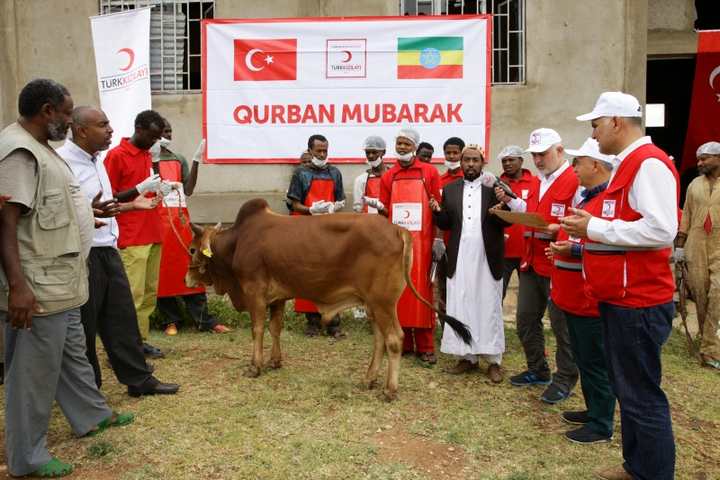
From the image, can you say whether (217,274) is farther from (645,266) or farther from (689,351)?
(689,351)

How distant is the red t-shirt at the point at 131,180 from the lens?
573cm

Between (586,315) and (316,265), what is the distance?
2174 millimetres

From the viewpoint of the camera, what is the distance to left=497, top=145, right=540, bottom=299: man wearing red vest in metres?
6.24

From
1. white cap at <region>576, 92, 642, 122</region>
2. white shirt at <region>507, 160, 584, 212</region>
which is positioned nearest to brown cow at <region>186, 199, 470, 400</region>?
white shirt at <region>507, 160, 584, 212</region>

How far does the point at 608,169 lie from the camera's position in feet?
13.8

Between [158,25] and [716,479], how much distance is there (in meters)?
8.18

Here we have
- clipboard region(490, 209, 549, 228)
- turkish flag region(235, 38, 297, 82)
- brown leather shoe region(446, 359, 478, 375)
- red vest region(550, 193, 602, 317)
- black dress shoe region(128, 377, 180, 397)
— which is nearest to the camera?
clipboard region(490, 209, 549, 228)

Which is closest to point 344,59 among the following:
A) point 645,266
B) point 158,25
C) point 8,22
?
point 158,25

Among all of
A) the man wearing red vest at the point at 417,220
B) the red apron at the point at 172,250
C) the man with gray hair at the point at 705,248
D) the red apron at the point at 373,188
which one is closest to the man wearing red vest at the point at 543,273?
the man wearing red vest at the point at 417,220

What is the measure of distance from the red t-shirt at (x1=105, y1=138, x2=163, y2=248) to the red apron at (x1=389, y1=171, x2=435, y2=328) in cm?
223

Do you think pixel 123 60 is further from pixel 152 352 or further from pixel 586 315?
pixel 586 315

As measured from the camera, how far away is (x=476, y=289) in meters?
5.80

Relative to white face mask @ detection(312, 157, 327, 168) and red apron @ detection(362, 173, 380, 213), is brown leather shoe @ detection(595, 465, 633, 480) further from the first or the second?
white face mask @ detection(312, 157, 327, 168)

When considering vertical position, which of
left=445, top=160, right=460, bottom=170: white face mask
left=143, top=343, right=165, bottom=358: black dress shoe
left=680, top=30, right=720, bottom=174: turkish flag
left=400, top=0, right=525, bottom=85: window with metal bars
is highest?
left=400, top=0, right=525, bottom=85: window with metal bars
